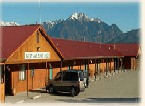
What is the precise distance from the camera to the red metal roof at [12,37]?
2022cm

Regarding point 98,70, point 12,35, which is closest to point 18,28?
point 12,35

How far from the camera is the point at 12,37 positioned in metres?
22.5

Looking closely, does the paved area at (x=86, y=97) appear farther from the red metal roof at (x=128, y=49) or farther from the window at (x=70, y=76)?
the red metal roof at (x=128, y=49)

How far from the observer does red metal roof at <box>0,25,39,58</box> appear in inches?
796

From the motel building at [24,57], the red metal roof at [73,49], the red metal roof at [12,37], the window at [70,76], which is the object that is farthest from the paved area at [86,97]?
the red metal roof at [73,49]

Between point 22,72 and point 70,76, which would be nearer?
point 70,76

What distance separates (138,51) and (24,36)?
42384mm

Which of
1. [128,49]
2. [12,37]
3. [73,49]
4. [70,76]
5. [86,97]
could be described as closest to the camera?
[86,97]

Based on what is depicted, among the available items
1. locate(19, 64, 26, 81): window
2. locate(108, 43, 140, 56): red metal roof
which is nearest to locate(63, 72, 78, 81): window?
locate(19, 64, 26, 81): window

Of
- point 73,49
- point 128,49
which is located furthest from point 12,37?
point 128,49

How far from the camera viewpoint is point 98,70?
141 ft

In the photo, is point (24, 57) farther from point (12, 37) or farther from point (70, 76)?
point (70, 76)

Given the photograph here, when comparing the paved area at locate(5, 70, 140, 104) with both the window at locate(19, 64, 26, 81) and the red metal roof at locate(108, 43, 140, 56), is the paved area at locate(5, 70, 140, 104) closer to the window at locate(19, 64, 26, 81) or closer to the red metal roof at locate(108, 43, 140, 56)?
the window at locate(19, 64, 26, 81)

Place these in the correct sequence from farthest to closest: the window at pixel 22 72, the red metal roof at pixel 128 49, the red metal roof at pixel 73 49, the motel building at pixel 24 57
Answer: the red metal roof at pixel 128 49
the red metal roof at pixel 73 49
the window at pixel 22 72
the motel building at pixel 24 57
